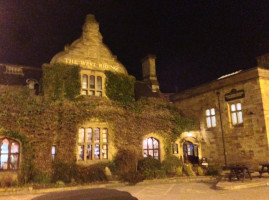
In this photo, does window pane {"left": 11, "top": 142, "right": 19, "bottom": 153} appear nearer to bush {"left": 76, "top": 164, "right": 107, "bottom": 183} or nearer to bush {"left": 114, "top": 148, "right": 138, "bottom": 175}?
bush {"left": 76, "top": 164, "right": 107, "bottom": 183}

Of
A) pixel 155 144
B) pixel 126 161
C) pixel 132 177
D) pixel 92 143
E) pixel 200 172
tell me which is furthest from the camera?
pixel 155 144

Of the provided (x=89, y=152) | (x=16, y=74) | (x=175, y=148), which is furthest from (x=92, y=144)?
(x=16, y=74)

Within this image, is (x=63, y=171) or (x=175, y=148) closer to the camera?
(x=63, y=171)

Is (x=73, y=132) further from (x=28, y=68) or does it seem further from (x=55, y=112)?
(x=28, y=68)

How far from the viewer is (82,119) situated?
602 inches

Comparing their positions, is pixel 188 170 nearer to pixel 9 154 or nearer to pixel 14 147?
pixel 14 147

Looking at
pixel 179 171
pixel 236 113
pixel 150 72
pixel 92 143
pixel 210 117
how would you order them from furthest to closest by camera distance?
1. pixel 150 72
2. pixel 210 117
3. pixel 236 113
4. pixel 179 171
5. pixel 92 143

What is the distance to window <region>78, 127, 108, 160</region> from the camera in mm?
15242

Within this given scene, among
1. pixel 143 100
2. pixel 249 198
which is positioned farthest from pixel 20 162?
pixel 249 198

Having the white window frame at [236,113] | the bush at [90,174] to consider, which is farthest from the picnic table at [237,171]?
the bush at [90,174]

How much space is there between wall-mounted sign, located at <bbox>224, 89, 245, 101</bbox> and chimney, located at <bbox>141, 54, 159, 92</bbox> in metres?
5.91

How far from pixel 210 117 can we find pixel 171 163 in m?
6.30

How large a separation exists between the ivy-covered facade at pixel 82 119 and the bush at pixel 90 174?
54cm

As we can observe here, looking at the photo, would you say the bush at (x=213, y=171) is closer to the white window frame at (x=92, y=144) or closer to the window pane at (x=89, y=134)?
the white window frame at (x=92, y=144)
